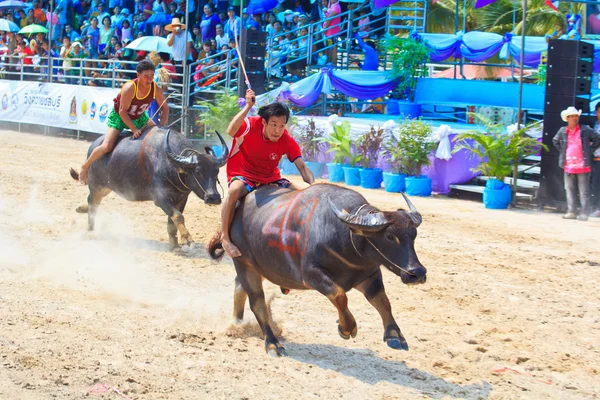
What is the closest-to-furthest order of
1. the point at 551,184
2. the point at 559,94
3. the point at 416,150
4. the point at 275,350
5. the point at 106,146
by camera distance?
the point at 275,350 → the point at 106,146 → the point at 559,94 → the point at 551,184 → the point at 416,150

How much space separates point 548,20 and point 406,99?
10.4m

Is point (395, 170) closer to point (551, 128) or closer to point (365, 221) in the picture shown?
point (551, 128)

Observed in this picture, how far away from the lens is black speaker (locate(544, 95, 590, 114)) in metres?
13.8

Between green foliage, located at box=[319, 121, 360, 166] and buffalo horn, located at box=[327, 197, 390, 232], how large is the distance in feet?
34.3

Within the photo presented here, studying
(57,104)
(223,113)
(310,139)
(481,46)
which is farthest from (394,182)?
(57,104)

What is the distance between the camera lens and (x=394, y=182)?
A: 1562 cm

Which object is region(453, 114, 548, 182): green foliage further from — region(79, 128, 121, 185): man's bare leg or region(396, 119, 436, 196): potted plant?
region(79, 128, 121, 185): man's bare leg

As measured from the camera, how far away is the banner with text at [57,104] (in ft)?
74.4

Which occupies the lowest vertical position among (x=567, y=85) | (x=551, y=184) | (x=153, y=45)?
(x=551, y=184)

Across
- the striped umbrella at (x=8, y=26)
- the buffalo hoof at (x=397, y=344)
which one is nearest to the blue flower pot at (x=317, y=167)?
the buffalo hoof at (x=397, y=344)

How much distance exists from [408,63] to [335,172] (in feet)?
15.1

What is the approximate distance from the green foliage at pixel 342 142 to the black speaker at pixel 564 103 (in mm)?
3859

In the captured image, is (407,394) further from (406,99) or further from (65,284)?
(406,99)

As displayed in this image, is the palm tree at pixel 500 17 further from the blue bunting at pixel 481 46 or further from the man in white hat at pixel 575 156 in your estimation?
the man in white hat at pixel 575 156
